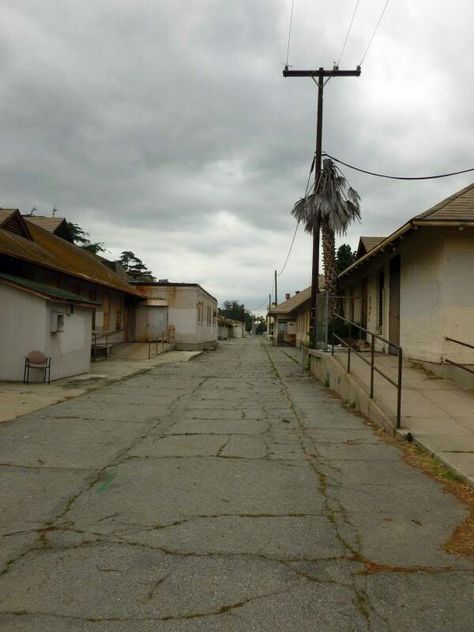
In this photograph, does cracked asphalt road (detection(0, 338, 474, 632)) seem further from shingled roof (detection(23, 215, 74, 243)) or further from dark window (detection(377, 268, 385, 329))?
shingled roof (detection(23, 215, 74, 243))

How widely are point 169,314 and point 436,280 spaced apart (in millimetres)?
21395

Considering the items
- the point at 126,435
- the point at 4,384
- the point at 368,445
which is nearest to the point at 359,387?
the point at 368,445

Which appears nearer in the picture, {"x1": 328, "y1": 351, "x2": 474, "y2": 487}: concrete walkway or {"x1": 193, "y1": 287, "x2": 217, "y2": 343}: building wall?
{"x1": 328, "y1": 351, "x2": 474, "y2": 487}: concrete walkway

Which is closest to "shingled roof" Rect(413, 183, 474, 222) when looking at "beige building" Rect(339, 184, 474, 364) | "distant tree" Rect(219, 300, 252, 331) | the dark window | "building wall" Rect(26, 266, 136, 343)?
"beige building" Rect(339, 184, 474, 364)

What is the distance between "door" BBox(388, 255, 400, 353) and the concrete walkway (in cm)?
234

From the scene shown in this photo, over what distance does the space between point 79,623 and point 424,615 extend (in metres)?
1.86

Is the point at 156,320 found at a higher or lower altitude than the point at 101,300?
lower

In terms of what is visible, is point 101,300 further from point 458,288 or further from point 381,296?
point 458,288

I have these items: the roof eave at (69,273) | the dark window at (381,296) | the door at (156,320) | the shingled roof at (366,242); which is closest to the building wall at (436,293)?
the dark window at (381,296)

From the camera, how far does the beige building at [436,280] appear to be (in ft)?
37.1

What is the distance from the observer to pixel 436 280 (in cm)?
1184

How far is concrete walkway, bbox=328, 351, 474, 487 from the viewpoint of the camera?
239 inches

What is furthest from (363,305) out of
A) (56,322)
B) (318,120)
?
(56,322)

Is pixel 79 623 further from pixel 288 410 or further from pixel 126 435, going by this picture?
pixel 288 410
